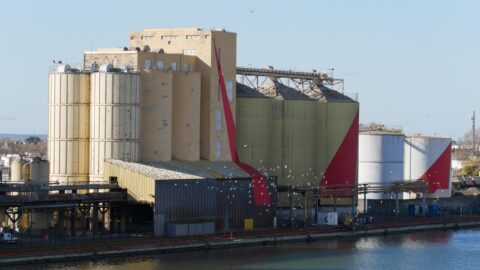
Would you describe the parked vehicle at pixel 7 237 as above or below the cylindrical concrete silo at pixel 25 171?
below

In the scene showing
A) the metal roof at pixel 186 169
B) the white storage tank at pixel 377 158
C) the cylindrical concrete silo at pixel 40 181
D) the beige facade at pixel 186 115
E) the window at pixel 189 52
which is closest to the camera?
the cylindrical concrete silo at pixel 40 181

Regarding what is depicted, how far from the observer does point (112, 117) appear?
76500 millimetres

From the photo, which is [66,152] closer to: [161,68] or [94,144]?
[94,144]

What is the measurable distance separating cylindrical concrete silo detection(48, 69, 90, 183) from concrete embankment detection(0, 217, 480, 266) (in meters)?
10.6

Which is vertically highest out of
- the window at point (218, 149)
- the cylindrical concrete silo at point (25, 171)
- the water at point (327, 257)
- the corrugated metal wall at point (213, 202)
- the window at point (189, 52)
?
the window at point (189, 52)

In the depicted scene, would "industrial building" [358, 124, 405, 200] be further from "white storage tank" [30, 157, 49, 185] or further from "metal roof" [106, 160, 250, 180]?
"white storage tank" [30, 157, 49, 185]

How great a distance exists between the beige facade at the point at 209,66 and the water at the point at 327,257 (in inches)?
464

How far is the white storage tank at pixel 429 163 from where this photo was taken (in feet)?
338

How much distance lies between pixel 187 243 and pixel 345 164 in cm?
2559

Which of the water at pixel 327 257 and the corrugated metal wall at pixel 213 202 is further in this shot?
the corrugated metal wall at pixel 213 202

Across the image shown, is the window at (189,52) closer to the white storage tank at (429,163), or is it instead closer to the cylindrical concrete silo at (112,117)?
the cylindrical concrete silo at (112,117)

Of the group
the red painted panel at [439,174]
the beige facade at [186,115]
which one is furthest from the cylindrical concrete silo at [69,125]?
the red painted panel at [439,174]

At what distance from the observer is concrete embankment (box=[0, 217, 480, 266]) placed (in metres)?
62.6

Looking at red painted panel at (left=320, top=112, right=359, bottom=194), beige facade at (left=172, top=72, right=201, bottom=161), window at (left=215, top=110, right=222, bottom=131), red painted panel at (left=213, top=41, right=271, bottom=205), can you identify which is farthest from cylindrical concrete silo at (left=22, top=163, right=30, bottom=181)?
red painted panel at (left=320, top=112, right=359, bottom=194)
